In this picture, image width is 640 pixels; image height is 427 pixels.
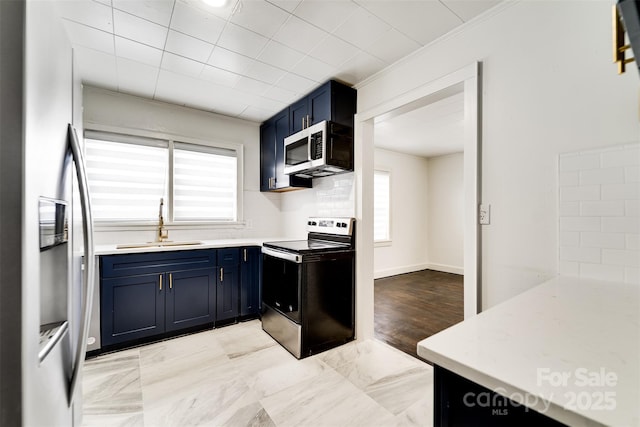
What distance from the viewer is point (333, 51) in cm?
214

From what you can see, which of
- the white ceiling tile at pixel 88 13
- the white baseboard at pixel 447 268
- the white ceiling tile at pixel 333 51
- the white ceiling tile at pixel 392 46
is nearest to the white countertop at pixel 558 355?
the white ceiling tile at pixel 392 46

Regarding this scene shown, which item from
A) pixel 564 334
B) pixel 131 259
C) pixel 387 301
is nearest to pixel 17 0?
pixel 564 334

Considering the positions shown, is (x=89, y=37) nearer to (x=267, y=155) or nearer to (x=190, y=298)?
(x=267, y=155)

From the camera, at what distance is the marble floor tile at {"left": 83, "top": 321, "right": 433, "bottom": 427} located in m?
1.63

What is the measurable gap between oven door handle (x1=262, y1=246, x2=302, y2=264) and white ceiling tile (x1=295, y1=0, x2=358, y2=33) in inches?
69.0

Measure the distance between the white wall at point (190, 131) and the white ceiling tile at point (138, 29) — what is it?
121 centimetres

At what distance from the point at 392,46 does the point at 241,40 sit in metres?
1.14

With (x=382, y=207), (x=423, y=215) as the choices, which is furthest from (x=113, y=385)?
(x=423, y=215)

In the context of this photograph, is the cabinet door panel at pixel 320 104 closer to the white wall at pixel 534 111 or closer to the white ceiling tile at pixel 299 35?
the white ceiling tile at pixel 299 35

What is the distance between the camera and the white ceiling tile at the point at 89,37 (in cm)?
187

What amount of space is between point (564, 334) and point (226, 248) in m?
2.82

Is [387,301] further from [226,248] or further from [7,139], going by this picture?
→ [7,139]

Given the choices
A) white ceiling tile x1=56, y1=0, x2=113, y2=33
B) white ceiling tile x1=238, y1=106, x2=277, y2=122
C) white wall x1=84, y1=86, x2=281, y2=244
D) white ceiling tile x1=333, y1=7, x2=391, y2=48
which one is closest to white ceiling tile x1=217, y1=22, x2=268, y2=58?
white ceiling tile x1=333, y1=7, x2=391, y2=48

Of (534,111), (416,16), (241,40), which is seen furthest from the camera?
(241,40)
